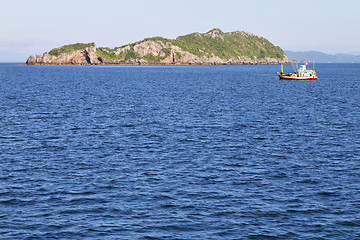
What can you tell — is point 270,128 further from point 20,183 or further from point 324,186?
point 20,183

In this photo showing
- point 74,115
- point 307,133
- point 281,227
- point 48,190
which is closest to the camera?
point 281,227

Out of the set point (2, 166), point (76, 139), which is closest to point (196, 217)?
point (2, 166)

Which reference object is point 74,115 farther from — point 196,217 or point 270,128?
point 196,217

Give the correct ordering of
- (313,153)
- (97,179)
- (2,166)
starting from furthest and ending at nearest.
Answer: (313,153), (2,166), (97,179)

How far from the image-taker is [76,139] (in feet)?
159

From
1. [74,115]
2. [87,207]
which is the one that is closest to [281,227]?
[87,207]

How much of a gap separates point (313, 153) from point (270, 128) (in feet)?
48.8

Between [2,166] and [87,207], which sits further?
[2,166]

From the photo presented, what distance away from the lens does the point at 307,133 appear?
52625 millimetres

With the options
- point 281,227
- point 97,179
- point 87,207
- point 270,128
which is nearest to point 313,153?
point 270,128

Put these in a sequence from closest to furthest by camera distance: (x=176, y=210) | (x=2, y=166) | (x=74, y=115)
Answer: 1. (x=176, y=210)
2. (x=2, y=166)
3. (x=74, y=115)

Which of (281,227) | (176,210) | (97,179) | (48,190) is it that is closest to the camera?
(281,227)

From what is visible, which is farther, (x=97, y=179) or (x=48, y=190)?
(x=97, y=179)

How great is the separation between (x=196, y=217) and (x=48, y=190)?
11985 millimetres
